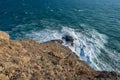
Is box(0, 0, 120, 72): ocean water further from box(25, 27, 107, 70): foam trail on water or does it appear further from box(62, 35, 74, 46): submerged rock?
box(62, 35, 74, 46): submerged rock

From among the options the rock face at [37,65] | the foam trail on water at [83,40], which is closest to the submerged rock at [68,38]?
the foam trail on water at [83,40]

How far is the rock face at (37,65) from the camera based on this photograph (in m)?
19.5

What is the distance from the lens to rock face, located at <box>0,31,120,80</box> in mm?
19541

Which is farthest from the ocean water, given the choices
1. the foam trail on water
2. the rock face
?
the rock face

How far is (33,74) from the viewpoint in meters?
20.0

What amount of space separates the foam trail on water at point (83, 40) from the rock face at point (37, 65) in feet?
58.3

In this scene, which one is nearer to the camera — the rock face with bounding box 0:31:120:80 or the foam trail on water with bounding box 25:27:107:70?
the rock face with bounding box 0:31:120:80

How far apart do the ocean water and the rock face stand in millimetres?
17294

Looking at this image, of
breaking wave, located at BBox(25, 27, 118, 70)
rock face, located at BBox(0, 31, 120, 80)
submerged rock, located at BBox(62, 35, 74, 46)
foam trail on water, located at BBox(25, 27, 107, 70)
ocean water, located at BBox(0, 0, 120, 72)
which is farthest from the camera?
submerged rock, located at BBox(62, 35, 74, 46)

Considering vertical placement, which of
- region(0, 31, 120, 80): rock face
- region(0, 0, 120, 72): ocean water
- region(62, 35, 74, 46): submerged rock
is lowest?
region(0, 0, 120, 72): ocean water

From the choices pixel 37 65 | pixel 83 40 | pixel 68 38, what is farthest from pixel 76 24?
pixel 37 65

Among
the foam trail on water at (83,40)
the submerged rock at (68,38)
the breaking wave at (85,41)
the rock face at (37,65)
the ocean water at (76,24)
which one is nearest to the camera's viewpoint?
the rock face at (37,65)

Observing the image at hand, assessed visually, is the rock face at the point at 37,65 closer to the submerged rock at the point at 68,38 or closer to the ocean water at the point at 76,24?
the ocean water at the point at 76,24

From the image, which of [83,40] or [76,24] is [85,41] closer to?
[83,40]
